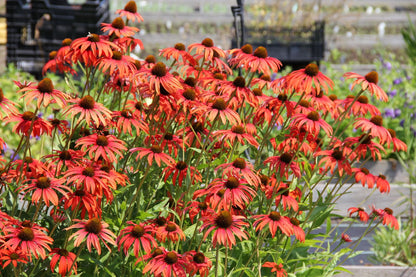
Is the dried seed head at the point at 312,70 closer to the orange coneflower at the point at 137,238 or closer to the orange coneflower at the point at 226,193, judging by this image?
the orange coneflower at the point at 226,193

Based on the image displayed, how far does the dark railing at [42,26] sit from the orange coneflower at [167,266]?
734 cm

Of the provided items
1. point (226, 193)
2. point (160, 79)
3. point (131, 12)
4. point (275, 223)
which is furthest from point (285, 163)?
point (131, 12)

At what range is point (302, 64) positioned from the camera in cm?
938

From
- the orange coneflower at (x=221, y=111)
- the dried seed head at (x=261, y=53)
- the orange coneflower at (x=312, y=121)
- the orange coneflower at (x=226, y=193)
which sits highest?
the dried seed head at (x=261, y=53)

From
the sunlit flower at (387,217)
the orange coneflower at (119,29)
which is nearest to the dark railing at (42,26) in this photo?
the orange coneflower at (119,29)

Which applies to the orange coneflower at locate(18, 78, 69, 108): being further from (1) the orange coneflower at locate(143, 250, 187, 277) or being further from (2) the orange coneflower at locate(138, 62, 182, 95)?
(1) the orange coneflower at locate(143, 250, 187, 277)

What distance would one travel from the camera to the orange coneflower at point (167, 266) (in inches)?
71.9

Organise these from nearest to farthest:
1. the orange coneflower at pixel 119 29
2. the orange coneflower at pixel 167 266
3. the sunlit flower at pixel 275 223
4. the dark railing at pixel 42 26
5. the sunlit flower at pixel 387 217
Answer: the orange coneflower at pixel 167 266 → the sunlit flower at pixel 275 223 → the orange coneflower at pixel 119 29 → the sunlit flower at pixel 387 217 → the dark railing at pixel 42 26

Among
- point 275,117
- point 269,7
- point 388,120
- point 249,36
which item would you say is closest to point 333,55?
point 269,7

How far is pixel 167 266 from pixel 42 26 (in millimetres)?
7695

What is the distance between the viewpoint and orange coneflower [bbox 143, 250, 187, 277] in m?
1.83

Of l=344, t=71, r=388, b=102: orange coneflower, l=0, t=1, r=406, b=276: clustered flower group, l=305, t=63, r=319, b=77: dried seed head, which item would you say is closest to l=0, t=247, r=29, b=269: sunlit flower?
l=0, t=1, r=406, b=276: clustered flower group

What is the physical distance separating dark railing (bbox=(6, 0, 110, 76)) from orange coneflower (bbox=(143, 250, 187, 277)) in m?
7.34

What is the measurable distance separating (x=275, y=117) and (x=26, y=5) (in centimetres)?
746
